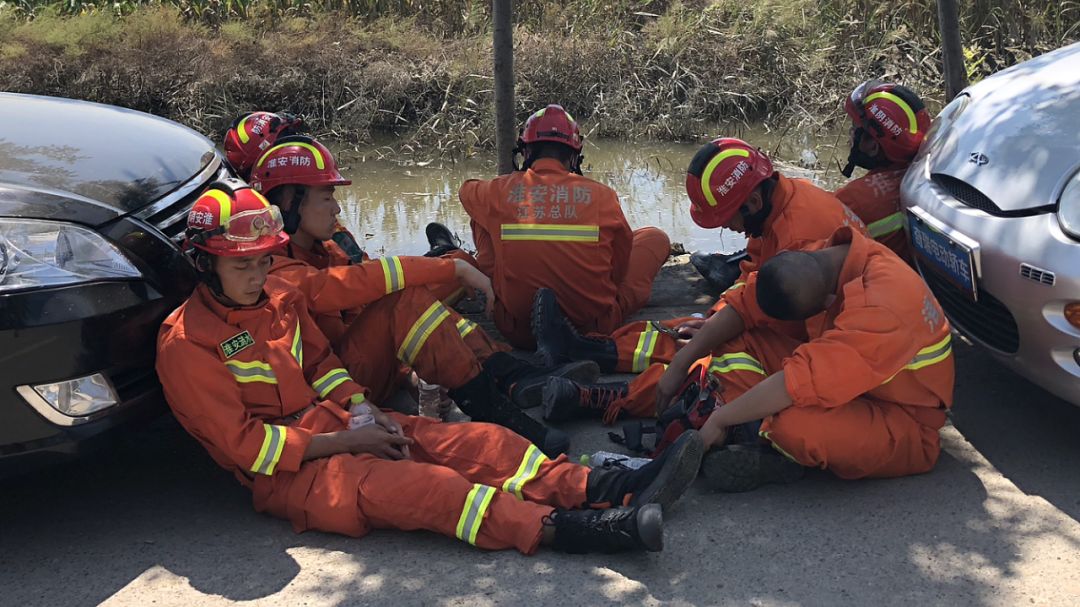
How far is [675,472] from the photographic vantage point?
3.49 meters

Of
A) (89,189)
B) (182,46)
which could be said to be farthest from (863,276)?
(182,46)

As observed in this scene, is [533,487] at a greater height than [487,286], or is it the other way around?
[487,286]

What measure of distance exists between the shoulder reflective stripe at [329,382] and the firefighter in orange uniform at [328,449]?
7 centimetres

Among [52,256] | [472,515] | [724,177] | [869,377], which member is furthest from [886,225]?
[52,256]

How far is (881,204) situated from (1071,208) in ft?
5.10

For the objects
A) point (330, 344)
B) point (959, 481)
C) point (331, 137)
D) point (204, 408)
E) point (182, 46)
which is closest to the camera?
point (204, 408)

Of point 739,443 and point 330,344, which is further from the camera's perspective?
point 330,344

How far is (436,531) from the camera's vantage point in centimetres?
362

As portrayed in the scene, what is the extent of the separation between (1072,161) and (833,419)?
129 centimetres

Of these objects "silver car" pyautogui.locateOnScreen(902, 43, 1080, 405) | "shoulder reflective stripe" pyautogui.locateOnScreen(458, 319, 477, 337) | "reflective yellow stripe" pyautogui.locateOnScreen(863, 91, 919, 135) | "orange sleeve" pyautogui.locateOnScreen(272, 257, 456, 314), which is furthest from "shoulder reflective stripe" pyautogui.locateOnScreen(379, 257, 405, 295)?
"reflective yellow stripe" pyautogui.locateOnScreen(863, 91, 919, 135)

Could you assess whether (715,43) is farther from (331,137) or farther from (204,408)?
(204,408)

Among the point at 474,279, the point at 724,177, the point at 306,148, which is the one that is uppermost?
the point at 306,148

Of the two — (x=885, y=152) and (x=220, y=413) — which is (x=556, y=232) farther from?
(x=220, y=413)

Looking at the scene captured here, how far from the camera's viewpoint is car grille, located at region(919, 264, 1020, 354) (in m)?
3.95
